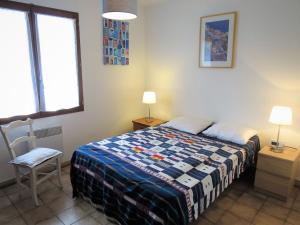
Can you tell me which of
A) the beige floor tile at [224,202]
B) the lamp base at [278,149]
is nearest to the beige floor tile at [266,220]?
→ the beige floor tile at [224,202]

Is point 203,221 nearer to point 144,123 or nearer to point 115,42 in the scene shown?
point 144,123

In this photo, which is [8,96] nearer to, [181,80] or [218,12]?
[181,80]

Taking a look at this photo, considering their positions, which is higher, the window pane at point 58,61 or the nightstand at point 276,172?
the window pane at point 58,61

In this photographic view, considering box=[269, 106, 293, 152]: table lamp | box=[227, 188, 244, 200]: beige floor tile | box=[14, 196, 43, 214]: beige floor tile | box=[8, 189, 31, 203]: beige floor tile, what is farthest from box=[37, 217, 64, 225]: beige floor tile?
box=[269, 106, 293, 152]: table lamp

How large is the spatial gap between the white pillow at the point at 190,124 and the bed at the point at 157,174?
0.74 ft

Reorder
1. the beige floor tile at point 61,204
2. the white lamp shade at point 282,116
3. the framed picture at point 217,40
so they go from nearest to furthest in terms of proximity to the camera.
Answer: the beige floor tile at point 61,204, the white lamp shade at point 282,116, the framed picture at point 217,40

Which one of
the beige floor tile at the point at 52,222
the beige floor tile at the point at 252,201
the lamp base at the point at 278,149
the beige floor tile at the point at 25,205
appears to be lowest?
the beige floor tile at the point at 52,222

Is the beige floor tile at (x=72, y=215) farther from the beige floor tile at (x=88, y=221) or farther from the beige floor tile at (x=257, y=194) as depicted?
the beige floor tile at (x=257, y=194)

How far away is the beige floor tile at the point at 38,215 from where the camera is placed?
2223mm

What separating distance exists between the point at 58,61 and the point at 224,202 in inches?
110

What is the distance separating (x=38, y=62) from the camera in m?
2.87

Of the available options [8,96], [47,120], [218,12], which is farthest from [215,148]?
[8,96]

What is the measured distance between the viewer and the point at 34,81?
2881 millimetres

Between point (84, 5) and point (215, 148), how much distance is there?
268 centimetres
